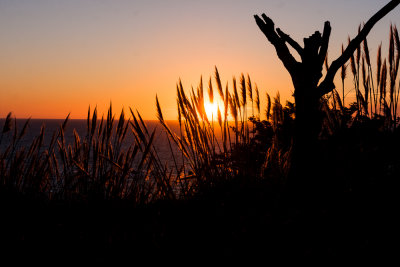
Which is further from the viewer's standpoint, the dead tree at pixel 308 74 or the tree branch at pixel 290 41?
the tree branch at pixel 290 41

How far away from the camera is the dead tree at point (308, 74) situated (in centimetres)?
278

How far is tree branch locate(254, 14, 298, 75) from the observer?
301cm

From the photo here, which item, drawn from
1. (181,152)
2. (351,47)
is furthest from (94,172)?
(351,47)

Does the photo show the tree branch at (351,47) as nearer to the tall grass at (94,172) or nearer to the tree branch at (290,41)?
the tree branch at (290,41)

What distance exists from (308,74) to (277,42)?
406 millimetres

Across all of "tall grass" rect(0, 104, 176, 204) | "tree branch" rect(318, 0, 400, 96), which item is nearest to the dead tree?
"tree branch" rect(318, 0, 400, 96)

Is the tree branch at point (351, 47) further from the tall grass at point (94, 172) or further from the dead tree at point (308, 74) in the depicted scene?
the tall grass at point (94, 172)

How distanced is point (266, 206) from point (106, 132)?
4.94ft

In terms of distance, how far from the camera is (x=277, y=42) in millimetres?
3105

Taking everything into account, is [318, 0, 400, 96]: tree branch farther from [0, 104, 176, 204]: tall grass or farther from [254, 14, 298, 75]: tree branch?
[0, 104, 176, 204]: tall grass

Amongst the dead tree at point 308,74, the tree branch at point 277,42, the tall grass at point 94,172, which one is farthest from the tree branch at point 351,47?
the tall grass at point 94,172

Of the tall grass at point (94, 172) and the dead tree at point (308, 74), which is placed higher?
the dead tree at point (308, 74)

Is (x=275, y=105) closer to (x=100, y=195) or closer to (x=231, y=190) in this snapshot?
(x=231, y=190)

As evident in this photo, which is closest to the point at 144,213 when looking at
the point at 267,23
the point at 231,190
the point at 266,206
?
the point at 231,190
